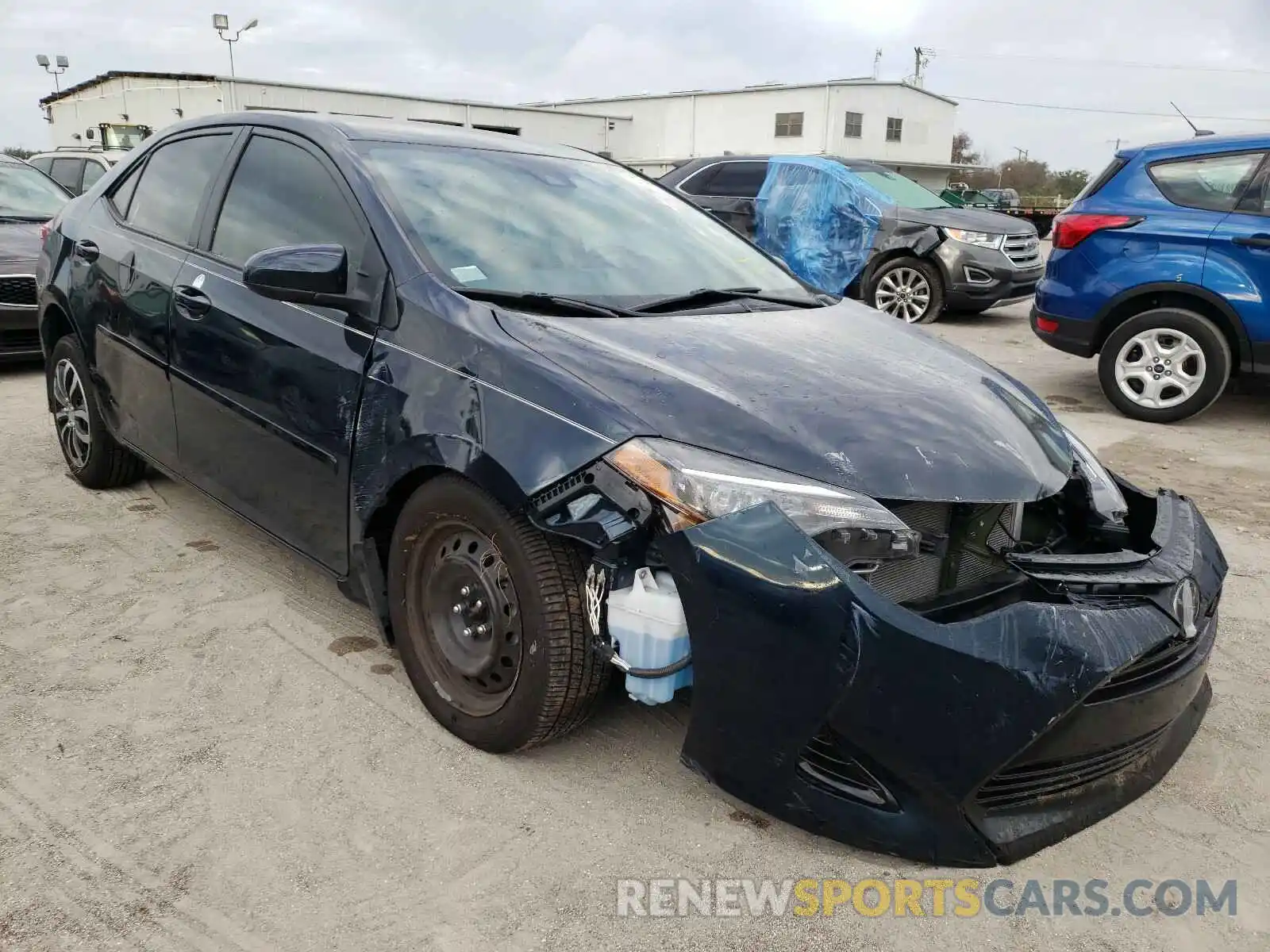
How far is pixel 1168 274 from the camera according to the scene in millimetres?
5977

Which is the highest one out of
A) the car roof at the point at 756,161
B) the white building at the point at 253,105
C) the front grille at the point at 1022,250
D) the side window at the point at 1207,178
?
the white building at the point at 253,105

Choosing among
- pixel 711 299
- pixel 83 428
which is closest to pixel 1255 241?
pixel 711 299

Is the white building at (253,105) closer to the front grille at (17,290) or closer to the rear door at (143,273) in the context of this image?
the front grille at (17,290)

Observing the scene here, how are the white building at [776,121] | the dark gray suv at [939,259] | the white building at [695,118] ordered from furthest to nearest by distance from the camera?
the white building at [776,121]
the white building at [695,118]
the dark gray suv at [939,259]

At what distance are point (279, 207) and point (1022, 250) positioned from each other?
8.75 meters

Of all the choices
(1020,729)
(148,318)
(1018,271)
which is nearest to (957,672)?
(1020,729)

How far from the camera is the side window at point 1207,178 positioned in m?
5.84

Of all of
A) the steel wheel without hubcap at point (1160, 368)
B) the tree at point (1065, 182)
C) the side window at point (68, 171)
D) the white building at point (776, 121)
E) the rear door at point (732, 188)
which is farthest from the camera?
the tree at point (1065, 182)

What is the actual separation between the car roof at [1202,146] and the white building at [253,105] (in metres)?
20.0

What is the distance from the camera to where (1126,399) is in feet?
20.9

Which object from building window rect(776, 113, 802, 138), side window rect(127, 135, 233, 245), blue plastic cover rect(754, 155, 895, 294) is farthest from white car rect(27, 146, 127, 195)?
building window rect(776, 113, 802, 138)

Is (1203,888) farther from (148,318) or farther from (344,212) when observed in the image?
(148,318)

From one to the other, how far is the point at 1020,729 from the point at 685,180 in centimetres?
1007

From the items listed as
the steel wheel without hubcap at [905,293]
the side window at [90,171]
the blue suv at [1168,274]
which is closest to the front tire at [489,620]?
the blue suv at [1168,274]
